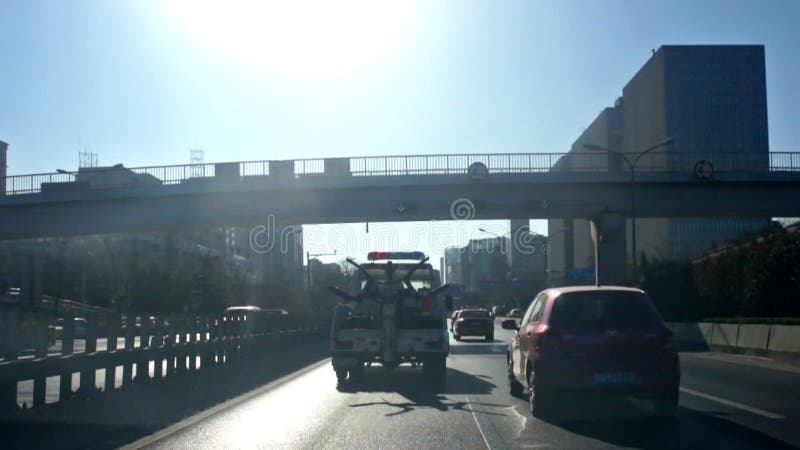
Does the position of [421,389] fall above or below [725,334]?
above

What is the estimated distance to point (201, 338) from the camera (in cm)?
1923

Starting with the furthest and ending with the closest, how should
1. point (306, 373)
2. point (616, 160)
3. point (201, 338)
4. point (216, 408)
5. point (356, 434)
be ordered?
point (616, 160) → point (306, 373) → point (201, 338) → point (216, 408) → point (356, 434)

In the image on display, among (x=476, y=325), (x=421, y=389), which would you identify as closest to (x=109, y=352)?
(x=421, y=389)

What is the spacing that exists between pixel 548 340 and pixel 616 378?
38.0 inches

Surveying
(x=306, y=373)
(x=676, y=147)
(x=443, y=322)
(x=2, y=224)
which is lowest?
(x=306, y=373)

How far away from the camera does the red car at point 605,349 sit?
11.1 meters

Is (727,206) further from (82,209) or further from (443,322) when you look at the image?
(82,209)

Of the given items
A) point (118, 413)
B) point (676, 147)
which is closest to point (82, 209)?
point (118, 413)

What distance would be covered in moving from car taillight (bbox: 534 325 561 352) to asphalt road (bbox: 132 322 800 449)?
1003 mm

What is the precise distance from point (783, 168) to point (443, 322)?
25.1 meters

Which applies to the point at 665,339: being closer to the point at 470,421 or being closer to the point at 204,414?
the point at 470,421

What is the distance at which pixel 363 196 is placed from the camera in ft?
124

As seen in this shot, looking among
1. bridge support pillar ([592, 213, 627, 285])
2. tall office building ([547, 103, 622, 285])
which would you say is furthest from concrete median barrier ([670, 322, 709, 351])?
tall office building ([547, 103, 622, 285])

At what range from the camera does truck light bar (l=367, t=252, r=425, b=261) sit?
775 inches
